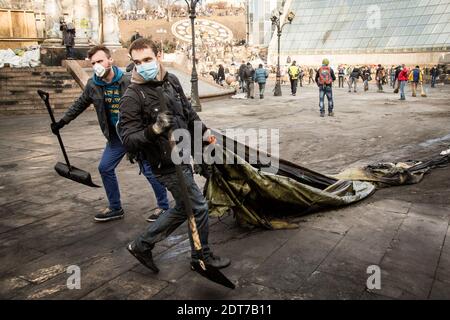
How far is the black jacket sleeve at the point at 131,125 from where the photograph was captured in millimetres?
3139

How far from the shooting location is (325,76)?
43.0ft

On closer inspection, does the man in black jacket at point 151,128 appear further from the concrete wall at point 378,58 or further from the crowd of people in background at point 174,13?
the crowd of people in background at point 174,13

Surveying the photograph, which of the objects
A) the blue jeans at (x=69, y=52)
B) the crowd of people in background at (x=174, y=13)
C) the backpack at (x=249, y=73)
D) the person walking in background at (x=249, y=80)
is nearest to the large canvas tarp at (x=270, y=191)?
the person walking in background at (x=249, y=80)

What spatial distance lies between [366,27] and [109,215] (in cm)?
4105

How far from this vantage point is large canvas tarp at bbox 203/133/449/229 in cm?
415

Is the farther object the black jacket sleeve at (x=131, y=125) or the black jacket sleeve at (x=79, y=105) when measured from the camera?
the black jacket sleeve at (x=79, y=105)

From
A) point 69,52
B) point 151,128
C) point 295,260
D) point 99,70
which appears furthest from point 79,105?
point 69,52

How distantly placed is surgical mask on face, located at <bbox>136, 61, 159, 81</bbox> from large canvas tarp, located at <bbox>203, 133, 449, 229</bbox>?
1122 millimetres

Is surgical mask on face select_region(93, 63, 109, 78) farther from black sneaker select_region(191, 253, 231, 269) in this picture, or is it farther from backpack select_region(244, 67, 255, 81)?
backpack select_region(244, 67, 255, 81)

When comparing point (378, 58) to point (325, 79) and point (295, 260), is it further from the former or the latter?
point (295, 260)

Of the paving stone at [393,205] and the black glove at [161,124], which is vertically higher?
the black glove at [161,124]

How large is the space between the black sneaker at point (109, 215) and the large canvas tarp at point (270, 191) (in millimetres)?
1310

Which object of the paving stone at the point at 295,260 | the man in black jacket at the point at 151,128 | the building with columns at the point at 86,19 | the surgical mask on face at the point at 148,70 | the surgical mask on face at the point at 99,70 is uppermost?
the building with columns at the point at 86,19

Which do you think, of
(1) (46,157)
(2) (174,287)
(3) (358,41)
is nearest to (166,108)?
(2) (174,287)
